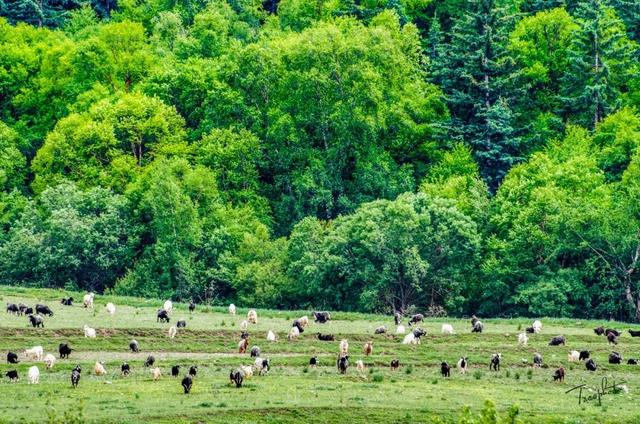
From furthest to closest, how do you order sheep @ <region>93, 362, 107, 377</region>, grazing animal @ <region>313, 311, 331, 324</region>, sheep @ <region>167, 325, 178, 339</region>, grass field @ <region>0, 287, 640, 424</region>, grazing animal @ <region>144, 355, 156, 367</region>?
grazing animal @ <region>313, 311, 331, 324</region> < sheep @ <region>167, 325, 178, 339</region> < grazing animal @ <region>144, 355, 156, 367</region> < sheep @ <region>93, 362, 107, 377</region> < grass field @ <region>0, 287, 640, 424</region>

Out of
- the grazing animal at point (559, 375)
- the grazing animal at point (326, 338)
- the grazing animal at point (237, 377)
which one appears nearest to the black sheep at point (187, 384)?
the grazing animal at point (237, 377)

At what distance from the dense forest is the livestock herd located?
20890 millimetres

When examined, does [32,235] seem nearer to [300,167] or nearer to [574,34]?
[300,167]

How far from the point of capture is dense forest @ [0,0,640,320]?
11631 centimetres

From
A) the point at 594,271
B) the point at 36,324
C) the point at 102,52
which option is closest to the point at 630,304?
the point at 594,271

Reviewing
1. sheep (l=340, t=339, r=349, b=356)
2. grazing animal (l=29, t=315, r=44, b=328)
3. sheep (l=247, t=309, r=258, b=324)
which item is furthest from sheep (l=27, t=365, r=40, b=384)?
sheep (l=247, t=309, r=258, b=324)

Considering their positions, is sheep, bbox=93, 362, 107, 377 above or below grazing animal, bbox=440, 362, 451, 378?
below

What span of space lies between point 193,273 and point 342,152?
61.1ft

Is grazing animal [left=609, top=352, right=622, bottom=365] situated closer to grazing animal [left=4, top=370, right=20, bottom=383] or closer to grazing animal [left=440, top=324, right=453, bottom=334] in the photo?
grazing animal [left=440, top=324, right=453, bottom=334]

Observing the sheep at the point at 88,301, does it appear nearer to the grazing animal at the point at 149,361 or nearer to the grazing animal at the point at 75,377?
the grazing animal at the point at 149,361

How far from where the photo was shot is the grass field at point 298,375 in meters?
61.6

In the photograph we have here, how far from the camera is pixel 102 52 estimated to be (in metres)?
153

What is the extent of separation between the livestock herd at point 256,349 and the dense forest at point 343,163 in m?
20.9

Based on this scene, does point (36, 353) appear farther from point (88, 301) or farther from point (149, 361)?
point (88, 301)
